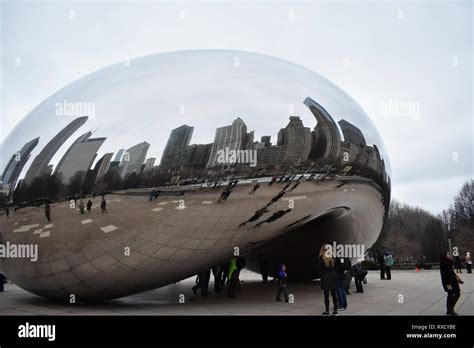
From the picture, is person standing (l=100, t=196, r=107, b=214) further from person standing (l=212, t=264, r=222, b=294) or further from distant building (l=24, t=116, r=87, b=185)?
person standing (l=212, t=264, r=222, b=294)

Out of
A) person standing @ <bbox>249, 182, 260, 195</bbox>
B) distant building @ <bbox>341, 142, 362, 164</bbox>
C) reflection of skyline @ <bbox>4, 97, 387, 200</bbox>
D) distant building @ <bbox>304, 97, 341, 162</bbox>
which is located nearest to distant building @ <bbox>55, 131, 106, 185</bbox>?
reflection of skyline @ <bbox>4, 97, 387, 200</bbox>

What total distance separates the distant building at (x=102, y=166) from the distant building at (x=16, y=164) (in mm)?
1695

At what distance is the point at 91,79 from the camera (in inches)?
368

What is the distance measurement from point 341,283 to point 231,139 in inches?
167

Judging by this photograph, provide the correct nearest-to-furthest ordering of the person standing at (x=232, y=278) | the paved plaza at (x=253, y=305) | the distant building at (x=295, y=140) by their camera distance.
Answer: the paved plaza at (x=253, y=305) < the distant building at (x=295, y=140) < the person standing at (x=232, y=278)

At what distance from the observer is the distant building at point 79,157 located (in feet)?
26.6

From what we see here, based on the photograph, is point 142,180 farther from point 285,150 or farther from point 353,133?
point 353,133

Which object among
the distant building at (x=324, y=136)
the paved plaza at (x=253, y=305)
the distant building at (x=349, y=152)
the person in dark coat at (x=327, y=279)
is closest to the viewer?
the person in dark coat at (x=327, y=279)

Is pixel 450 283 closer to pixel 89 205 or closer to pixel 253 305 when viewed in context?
pixel 253 305

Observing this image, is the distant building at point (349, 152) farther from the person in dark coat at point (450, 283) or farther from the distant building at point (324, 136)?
the person in dark coat at point (450, 283)

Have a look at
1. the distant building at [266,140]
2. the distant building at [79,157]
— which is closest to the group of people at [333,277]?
the distant building at [266,140]

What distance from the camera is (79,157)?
8.19 meters
